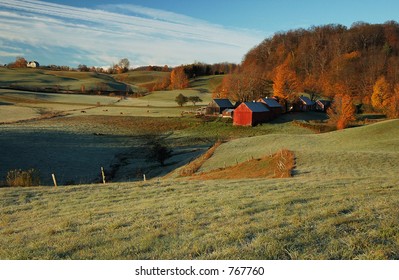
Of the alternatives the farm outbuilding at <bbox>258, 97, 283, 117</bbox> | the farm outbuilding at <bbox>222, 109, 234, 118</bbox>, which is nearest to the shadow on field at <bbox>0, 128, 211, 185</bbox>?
the farm outbuilding at <bbox>222, 109, 234, 118</bbox>

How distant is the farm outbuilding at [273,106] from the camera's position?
7614 cm

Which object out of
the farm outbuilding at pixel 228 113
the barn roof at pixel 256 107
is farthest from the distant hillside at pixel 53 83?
the barn roof at pixel 256 107

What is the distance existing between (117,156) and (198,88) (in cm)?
11157

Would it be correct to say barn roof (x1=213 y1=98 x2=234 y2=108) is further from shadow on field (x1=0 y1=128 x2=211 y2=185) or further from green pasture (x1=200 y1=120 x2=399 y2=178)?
green pasture (x1=200 y1=120 x2=399 y2=178)

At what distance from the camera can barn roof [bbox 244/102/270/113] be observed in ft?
A: 230

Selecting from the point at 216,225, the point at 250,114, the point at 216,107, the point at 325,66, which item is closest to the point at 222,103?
the point at 216,107

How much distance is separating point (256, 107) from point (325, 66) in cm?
7547

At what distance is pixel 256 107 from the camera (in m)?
71.5

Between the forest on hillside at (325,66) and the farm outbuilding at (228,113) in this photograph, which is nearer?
the farm outbuilding at (228,113)

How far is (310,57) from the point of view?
14100 cm

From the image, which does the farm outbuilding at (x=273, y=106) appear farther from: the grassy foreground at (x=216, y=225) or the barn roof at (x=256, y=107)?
the grassy foreground at (x=216, y=225)

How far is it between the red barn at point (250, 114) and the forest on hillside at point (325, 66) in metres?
15.2

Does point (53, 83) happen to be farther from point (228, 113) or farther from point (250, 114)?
point (250, 114)

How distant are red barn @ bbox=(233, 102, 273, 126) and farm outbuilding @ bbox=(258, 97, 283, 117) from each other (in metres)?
2.82
